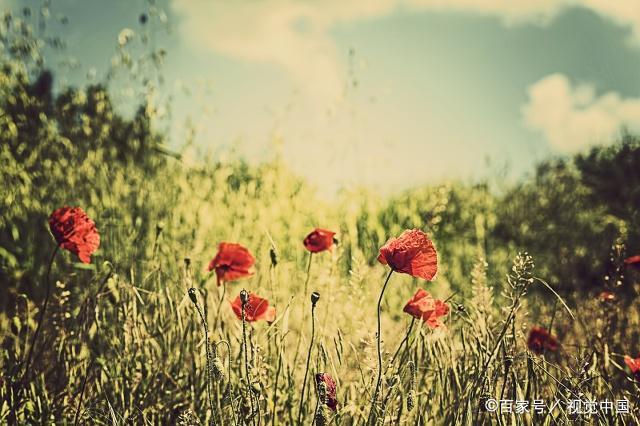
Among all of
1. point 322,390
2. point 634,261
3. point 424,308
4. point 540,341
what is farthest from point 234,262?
point 634,261

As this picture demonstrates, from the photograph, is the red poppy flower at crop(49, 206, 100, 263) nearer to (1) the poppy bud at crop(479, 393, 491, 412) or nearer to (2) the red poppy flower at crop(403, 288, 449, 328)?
(2) the red poppy flower at crop(403, 288, 449, 328)

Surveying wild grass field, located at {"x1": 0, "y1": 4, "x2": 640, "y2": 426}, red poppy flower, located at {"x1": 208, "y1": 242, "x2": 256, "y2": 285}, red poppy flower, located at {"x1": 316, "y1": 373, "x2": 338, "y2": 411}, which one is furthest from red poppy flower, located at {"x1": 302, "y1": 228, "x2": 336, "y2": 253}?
red poppy flower, located at {"x1": 316, "y1": 373, "x2": 338, "y2": 411}

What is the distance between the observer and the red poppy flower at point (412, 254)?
1196 millimetres

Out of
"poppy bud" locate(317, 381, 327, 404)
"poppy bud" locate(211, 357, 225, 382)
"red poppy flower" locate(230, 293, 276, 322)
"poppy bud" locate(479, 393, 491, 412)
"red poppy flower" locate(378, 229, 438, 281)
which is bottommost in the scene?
"poppy bud" locate(479, 393, 491, 412)

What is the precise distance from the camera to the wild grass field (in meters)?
1.34

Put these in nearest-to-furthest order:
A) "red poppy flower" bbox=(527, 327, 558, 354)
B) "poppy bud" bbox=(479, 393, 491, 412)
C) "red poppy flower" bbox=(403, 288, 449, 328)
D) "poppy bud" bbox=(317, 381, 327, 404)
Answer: "poppy bud" bbox=(317, 381, 327, 404) → "poppy bud" bbox=(479, 393, 491, 412) → "red poppy flower" bbox=(403, 288, 449, 328) → "red poppy flower" bbox=(527, 327, 558, 354)

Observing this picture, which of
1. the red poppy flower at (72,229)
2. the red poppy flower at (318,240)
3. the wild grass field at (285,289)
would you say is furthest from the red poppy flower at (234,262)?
the red poppy flower at (72,229)

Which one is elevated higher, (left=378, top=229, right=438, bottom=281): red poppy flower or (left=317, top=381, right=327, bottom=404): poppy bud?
(left=378, top=229, right=438, bottom=281): red poppy flower

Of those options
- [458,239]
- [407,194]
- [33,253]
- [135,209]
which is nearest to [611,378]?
[135,209]

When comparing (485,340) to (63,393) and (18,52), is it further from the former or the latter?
(18,52)

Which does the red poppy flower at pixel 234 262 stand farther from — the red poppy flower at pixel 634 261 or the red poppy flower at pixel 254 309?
the red poppy flower at pixel 634 261

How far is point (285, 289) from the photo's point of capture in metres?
2.61

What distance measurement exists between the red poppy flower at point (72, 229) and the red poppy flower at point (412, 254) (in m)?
0.83

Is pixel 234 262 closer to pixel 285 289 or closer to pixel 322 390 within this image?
pixel 322 390
